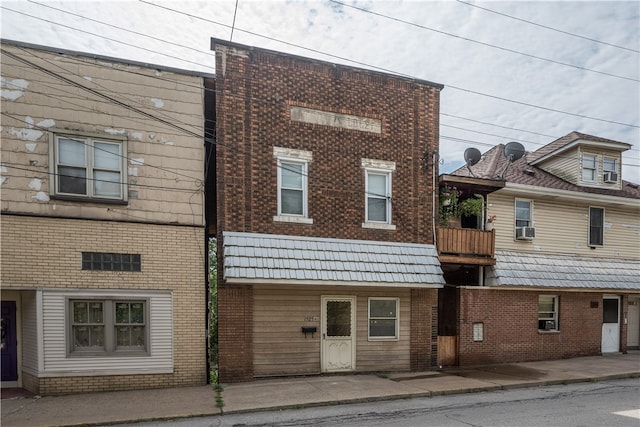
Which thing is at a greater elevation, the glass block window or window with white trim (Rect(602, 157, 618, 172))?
window with white trim (Rect(602, 157, 618, 172))


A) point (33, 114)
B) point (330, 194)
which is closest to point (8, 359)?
point (33, 114)

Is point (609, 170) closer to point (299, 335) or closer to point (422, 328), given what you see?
point (422, 328)

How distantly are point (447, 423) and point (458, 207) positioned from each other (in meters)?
8.01

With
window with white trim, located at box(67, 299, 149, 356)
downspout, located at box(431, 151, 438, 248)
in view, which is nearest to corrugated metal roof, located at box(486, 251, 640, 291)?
downspout, located at box(431, 151, 438, 248)

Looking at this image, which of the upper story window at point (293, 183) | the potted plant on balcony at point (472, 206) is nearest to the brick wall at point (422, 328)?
the potted plant on balcony at point (472, 206)

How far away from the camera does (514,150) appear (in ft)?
57.0

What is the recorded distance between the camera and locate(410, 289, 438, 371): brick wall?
12.4m

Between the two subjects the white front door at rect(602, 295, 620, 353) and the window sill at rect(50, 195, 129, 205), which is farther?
the white front door at rect(602, 295, 620, 353)

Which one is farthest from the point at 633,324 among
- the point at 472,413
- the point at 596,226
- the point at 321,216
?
the point at 321,216

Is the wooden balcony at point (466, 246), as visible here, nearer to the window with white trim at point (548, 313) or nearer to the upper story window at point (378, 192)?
the upper story window at point (378, 192)

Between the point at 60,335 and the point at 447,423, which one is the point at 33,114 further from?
the point at 447,423

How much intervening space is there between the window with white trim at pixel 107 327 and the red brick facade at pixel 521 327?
944 centimetres

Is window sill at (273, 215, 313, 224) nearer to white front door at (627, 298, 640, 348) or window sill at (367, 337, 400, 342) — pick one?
window sill at (367, 337, 400, 342)

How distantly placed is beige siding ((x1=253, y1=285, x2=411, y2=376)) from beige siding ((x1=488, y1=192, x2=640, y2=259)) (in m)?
5.19
